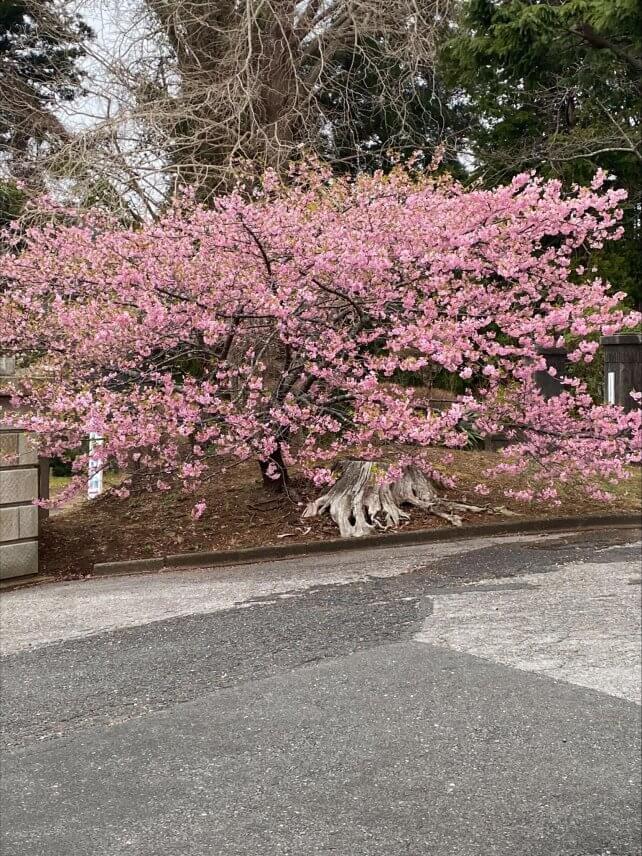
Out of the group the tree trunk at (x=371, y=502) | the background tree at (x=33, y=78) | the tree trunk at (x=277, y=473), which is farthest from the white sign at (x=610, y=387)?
the background tree at (x=33, y=78)

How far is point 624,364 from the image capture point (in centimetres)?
1241

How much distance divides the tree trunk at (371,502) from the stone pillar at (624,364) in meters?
3.56

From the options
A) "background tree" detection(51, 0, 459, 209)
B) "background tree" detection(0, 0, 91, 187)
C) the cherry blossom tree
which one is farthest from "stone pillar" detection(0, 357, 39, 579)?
"background tree" detection(0, 0, 91, 187)

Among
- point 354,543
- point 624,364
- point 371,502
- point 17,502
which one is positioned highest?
point 624,364

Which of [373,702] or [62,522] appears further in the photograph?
[62,522]

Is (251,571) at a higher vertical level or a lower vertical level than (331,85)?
lower

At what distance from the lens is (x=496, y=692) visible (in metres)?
4.43

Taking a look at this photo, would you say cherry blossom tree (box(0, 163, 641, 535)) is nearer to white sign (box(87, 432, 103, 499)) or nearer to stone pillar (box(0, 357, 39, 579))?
white sign (box(87, 432, 103, 499))

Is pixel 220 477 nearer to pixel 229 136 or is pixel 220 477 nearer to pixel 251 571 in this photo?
pixel 251 571

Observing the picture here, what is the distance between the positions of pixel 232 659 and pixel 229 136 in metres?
9.67

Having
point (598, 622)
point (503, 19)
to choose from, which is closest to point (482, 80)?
point (503, 19)

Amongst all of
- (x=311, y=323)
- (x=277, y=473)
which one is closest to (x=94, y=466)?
(x=277, y=473)

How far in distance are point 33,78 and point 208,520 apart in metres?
10.9

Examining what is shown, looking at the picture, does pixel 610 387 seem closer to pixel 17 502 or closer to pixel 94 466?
pixel 94 466
